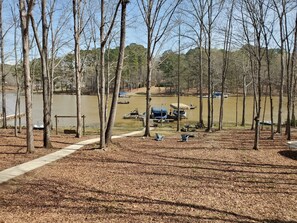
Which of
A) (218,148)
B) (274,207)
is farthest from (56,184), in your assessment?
(218,148)

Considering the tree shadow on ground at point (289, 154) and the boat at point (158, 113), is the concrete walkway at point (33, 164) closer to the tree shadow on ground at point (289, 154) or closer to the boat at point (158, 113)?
the tree shadow on ground at point (289, 154)

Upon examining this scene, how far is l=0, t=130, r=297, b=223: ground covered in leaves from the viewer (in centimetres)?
531

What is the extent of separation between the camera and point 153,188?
Result: 6.86 m

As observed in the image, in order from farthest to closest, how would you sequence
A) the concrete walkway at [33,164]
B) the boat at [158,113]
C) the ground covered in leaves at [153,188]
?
1. the boat at [158,113]
2. the concrete walkway at [33,164]
3. the ground covered in leaves at [153,188]

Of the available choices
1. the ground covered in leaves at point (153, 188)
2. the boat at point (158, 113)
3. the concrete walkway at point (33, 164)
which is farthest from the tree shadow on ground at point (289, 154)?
the boat at point (158, 113)

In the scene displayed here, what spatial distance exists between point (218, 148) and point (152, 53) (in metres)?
6.94

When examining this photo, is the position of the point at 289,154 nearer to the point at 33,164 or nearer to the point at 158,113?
the point at 33,164

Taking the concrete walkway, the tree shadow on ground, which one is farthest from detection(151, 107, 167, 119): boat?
the concrete walkway

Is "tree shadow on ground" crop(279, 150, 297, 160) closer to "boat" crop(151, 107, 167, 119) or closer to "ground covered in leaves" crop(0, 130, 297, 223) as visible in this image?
"ground covered in leaves" crop(0, 130, 297, 223)

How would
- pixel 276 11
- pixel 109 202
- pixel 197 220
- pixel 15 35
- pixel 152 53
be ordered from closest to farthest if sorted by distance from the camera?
pixel 197 220 < pixel 109 202 < pixel 276 11 < pixel 152 53 < pixel 15 35

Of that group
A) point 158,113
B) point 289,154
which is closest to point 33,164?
point 289,154

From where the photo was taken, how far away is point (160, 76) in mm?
88062

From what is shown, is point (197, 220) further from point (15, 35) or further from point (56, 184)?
point (15, 35)

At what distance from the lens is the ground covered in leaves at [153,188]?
17.4 feet
